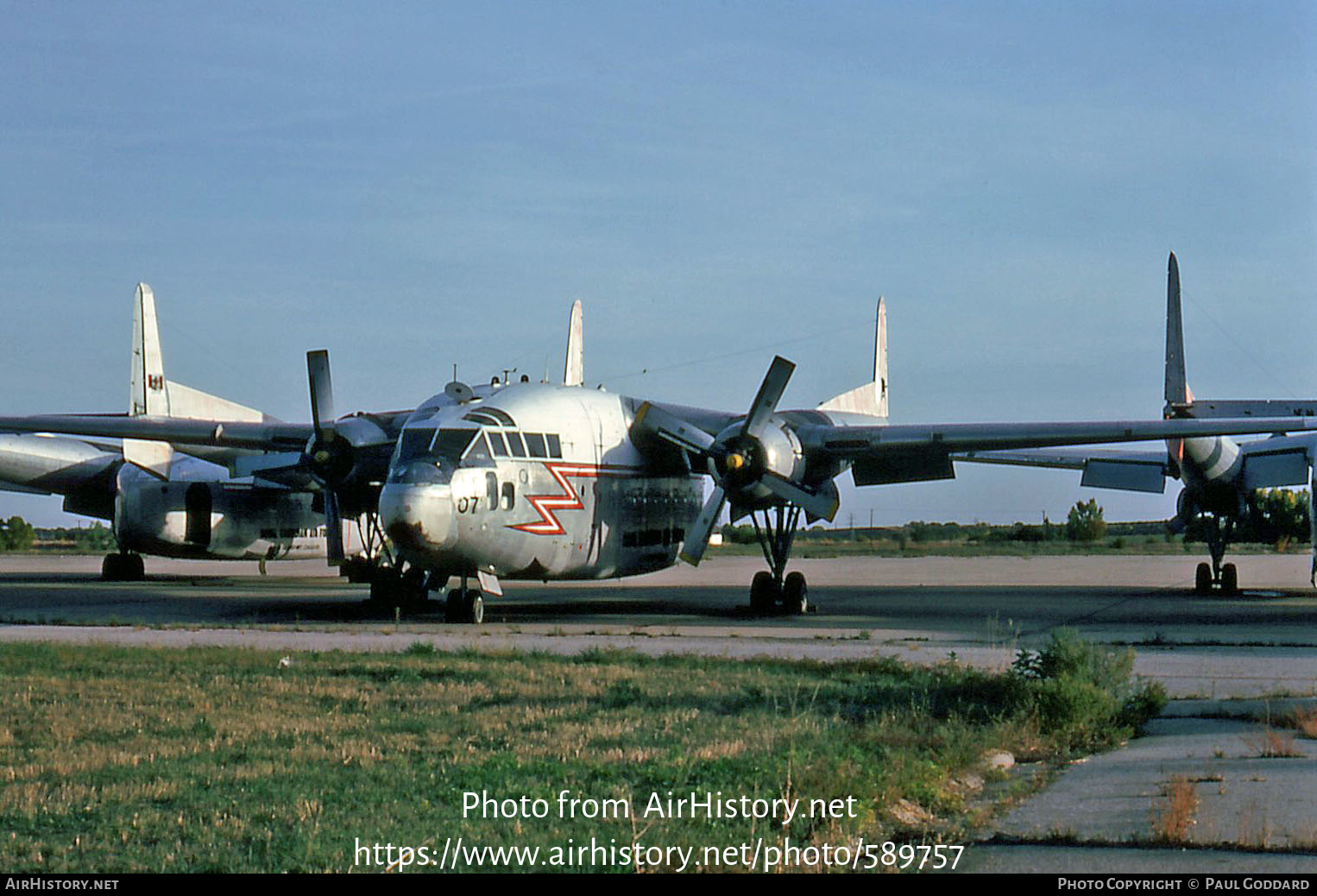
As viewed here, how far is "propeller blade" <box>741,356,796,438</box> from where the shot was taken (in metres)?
23.5

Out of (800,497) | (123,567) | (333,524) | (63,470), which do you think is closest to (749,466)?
(800,497)

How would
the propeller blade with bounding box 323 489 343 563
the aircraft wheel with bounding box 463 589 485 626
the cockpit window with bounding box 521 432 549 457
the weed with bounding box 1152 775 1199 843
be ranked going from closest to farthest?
the weed with bounding box 1152 775 1199 843, the aircraft wheel with bounding box 463 589 485 626, the cockpit window with bounding box 521 432 549 457, the propeller blade with bounding box 323 489 343 563

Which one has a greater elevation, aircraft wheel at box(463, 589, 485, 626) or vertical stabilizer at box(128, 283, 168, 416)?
vertical stabilizer at box(128, 283, 168, 416)

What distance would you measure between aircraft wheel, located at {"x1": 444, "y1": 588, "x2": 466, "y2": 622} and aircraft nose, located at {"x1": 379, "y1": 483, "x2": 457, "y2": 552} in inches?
78.1

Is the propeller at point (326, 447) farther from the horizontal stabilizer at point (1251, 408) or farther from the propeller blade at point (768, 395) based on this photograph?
the horizontal stabilizer at point (1251, 408)

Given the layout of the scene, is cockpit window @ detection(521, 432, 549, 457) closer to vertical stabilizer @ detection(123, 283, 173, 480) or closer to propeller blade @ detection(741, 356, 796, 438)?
propeller blade @ detection(741, 356, 796, 438)

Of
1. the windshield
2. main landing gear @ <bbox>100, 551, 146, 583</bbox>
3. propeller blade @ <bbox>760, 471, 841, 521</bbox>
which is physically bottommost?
main landing gear @ <bbox>100, 551, 146, 583</bbox>

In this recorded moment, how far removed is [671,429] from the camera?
25.0 meters

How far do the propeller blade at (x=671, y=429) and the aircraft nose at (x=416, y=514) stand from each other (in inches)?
228

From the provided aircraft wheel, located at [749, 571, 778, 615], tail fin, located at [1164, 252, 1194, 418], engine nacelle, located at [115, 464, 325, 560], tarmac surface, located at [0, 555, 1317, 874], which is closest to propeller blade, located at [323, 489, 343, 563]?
tarmac surface, located at [0, 555, 1317, 874]

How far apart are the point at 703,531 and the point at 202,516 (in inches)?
679

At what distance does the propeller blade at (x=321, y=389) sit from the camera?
25.0 m

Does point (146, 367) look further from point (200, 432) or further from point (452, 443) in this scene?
point (452, 443)

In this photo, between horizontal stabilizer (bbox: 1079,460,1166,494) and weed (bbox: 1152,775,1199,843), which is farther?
horizontal stabilizer (bbox: 1079,460,1166,494)
